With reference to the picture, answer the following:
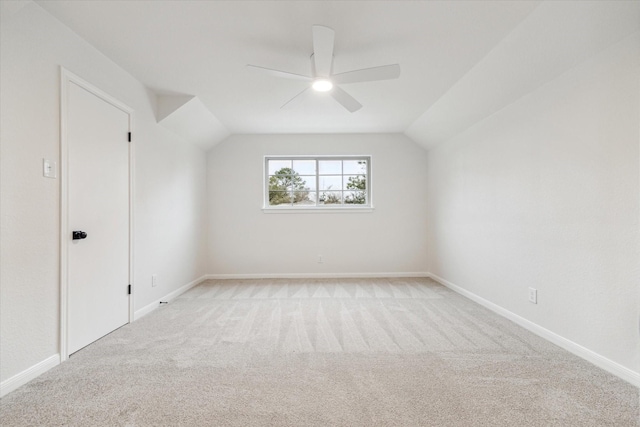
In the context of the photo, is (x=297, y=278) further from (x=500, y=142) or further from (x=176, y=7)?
(x=176, y=7)

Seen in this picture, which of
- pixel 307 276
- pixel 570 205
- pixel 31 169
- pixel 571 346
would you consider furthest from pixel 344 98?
pixel 307 276

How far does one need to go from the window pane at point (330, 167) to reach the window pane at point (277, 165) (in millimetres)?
539

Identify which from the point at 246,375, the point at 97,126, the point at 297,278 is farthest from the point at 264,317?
the point at 97,126

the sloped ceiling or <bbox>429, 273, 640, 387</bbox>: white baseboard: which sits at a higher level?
the sloped ceiling

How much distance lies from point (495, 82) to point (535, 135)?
59 centimetres

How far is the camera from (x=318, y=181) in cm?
498

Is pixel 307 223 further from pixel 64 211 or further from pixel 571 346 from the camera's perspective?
pixel 571 346

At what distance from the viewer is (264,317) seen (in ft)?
9.70

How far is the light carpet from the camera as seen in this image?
1.48 metres

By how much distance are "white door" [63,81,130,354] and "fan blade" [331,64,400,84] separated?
6.42 feet

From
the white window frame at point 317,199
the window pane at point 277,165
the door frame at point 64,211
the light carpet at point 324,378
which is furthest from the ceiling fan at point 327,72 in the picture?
the window pane at point 277,165

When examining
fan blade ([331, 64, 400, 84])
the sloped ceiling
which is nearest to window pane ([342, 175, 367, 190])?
the sloped ceiling

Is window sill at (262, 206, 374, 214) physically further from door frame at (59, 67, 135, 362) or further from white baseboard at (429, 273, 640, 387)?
door frame at (59, 67, 135, 362)

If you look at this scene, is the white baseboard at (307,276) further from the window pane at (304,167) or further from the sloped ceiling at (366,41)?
the sloped ceiling at (366,41)
